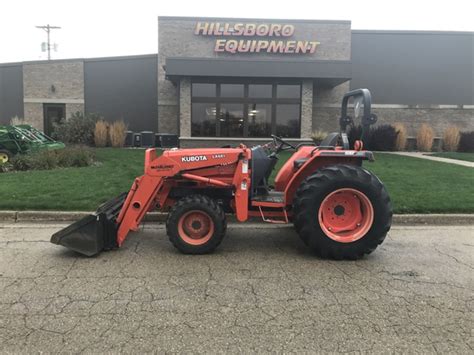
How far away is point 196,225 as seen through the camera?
4875 mm

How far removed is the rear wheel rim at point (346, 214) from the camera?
15.7 feet

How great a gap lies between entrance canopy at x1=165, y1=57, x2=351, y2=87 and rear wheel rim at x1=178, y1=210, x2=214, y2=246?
13.8m

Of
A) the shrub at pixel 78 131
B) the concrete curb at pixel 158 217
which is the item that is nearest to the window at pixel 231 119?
the shrub at pixel 78 131

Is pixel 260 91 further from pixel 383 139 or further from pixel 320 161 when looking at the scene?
pixel 320 161

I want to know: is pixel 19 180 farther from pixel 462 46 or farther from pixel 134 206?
pixel 462 46

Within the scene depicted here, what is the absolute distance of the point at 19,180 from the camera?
8945 mm

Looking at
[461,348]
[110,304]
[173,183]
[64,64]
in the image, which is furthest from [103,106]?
[461,348]

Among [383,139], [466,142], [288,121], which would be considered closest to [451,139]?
[466,142]

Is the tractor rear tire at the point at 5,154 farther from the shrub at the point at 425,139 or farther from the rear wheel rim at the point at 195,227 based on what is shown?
the shrub at the point at 425,139

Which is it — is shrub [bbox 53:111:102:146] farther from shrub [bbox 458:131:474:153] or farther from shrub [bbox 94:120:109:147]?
shrub [bbox 458:131:474:153]

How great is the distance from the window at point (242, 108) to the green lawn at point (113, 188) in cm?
767

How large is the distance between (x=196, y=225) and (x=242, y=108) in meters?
14.5

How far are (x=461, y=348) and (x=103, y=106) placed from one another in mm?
23061

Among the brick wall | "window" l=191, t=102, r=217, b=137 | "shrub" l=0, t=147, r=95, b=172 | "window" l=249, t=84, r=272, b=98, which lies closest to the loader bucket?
"shrub" l=0, t=147, r=95, b=172
